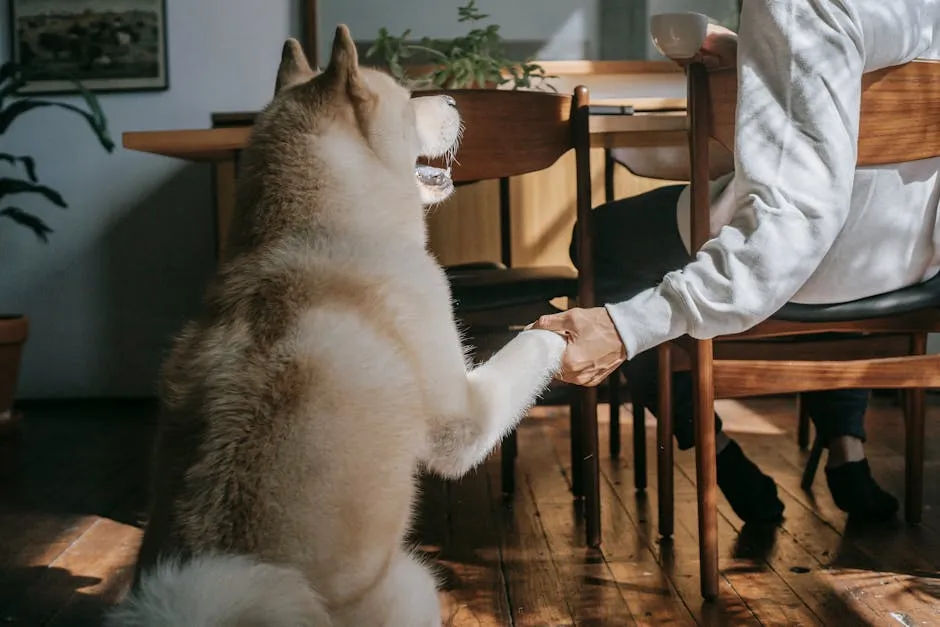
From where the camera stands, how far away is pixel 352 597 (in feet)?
3.50

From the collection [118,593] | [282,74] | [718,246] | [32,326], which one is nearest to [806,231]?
[718,246]

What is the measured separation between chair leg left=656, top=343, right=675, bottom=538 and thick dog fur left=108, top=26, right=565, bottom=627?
661mm

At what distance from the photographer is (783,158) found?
56.4 inches

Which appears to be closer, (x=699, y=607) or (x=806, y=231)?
(x=806, y=231)

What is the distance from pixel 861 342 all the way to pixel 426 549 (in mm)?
1077

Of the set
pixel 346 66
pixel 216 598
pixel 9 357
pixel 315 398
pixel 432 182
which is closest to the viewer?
pixel 216 598

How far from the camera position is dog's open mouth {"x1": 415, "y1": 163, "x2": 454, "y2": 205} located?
1.48m

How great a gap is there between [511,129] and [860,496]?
3.34 ft

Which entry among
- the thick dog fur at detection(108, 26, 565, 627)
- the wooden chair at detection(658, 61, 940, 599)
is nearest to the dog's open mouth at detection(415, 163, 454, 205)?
the thick dog fur at detection(108, 26, 565, 627)

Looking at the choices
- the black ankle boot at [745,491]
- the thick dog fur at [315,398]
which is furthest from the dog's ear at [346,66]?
the black ankle boot at [745,491]

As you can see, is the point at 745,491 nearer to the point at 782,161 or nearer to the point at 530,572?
the point at 530,572

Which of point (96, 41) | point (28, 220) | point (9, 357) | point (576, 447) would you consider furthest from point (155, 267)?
point (576, 447)

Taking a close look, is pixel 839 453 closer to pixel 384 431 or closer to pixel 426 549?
pixel 426 549

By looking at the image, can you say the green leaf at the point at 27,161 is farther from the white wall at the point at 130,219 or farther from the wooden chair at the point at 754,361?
the wooden chair at the point at 754,361
